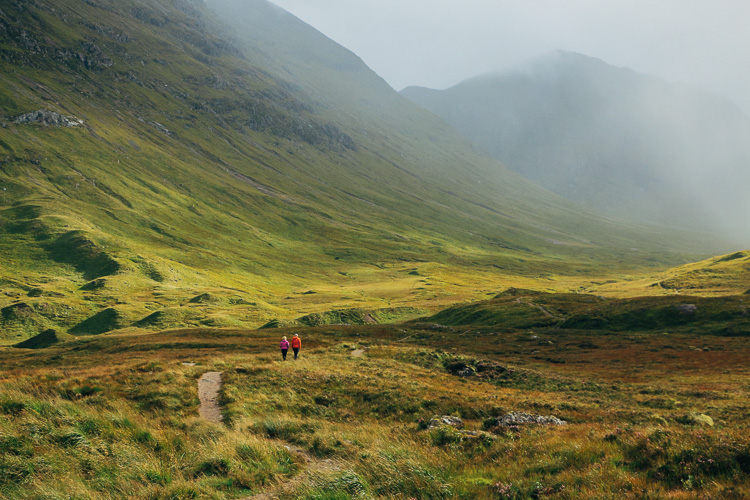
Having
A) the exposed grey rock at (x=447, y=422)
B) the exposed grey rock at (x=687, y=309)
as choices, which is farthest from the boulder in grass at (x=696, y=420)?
the exposed grey rock at (x=687, y=309)

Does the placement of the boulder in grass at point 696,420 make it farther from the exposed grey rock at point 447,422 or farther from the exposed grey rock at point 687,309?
the exposed grey rock at point 687,309

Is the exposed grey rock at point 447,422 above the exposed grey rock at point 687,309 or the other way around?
the other way around

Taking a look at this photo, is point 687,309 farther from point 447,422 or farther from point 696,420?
point 447,422

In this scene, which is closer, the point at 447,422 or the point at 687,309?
the point at 447,422

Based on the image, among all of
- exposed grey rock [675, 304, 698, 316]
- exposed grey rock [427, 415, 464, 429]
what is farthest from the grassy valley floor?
exposed grey rock [675, 304, 698, 316]

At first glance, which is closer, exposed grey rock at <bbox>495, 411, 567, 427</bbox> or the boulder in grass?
exposed grey rock at <bbox>495, 411, 567, 427</bbox>

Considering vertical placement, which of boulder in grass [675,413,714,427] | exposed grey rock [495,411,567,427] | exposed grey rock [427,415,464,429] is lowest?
exposed grey rock [427,415,464,429]

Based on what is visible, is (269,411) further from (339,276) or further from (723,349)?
(339,276)

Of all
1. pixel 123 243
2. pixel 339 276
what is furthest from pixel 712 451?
pixel 339 276

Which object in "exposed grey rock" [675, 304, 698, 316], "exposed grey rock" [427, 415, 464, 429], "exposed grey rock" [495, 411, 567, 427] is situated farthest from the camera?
"exposed grey rock" [675, 304, 698, 316]

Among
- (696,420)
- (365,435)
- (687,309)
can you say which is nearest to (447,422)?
(365,435)

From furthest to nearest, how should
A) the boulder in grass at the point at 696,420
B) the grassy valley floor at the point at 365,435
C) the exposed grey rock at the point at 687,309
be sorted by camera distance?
the exposed grey rock at the point at 687,309 < the boulder in grass at the point at 696,420 < the grassy valley floor at the point at 365,435

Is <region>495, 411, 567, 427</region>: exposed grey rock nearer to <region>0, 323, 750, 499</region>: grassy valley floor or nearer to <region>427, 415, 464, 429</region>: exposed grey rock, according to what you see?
<region>0, 323, 750, 499</region>: grassy valley floor

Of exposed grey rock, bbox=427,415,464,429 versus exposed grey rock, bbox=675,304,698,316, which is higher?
exposed grey rock, bbox=675,304,698,316
